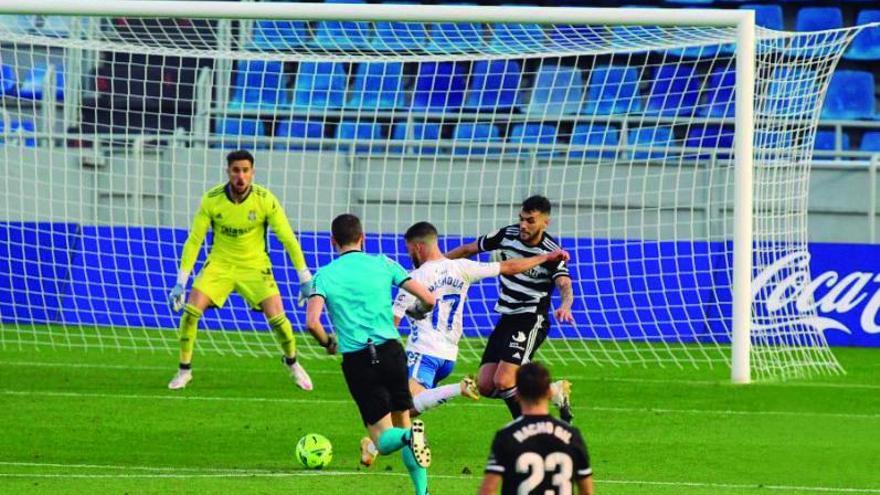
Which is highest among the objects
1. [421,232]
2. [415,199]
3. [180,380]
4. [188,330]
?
[421,232]

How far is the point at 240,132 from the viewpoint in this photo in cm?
2009

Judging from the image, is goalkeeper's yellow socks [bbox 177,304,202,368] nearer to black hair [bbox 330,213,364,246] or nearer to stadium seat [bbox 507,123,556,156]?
black hair [bbox 330,213,364,246]

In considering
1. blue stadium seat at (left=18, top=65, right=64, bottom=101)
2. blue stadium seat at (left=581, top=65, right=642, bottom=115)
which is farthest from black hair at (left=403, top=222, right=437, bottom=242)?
blue stadium seat at (left=18, top=65, right=64, bottom=101)

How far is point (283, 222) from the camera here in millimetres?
14703

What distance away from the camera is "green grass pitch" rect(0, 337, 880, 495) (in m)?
10.4

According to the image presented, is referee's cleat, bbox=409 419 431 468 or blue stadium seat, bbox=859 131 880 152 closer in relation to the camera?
referee's cleat, bbox=409 419 431 468

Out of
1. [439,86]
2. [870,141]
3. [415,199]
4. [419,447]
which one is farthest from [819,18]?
[419,447]

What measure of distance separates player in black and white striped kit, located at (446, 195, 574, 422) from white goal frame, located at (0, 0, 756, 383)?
3.51 m

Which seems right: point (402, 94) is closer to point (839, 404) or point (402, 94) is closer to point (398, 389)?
point (839, 404)

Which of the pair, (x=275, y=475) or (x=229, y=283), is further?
(x=229, y=283)

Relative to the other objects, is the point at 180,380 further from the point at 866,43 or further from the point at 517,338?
the point at 866,43

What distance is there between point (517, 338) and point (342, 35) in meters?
9.85

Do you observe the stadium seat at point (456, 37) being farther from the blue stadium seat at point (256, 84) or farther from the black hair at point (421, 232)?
the black hair at point (421, 232)

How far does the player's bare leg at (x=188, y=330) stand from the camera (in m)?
14.7
